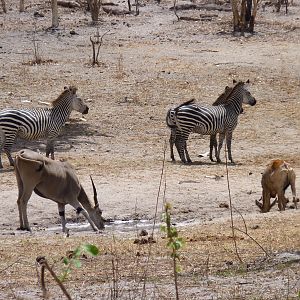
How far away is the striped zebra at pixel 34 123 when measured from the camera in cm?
1789

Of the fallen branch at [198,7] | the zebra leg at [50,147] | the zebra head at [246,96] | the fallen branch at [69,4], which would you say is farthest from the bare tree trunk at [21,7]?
the zebra leg at [50,147]

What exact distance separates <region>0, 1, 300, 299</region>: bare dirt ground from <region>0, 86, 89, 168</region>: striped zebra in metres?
0.44

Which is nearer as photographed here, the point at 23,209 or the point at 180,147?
the point at 23,209

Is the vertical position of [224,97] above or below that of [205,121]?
above

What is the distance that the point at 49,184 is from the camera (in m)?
13.7

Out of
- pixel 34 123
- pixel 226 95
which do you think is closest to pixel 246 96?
pixel 226 95

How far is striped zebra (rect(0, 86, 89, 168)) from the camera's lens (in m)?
17.9

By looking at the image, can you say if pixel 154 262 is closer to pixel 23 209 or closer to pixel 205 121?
pixel 23 209

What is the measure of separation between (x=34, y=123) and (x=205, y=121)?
3.22 metres

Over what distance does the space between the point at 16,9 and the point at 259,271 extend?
1110 inches

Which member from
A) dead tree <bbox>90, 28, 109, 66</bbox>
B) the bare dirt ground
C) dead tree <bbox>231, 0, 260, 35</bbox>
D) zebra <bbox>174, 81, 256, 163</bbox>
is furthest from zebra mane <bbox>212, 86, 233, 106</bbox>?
dead tree <bbox>231, 0, 260, 35</bbox>

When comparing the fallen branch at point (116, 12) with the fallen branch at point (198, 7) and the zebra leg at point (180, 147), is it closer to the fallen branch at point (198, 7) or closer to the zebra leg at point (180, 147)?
the fallen branch at point (198, 7)

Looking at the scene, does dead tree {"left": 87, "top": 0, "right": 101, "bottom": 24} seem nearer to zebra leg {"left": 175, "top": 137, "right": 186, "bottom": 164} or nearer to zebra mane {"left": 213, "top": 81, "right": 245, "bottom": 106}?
zebra mane {"left": 213, "top": 81, "right": 245, "bottom": 106}

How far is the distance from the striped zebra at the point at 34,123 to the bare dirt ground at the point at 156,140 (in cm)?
44
